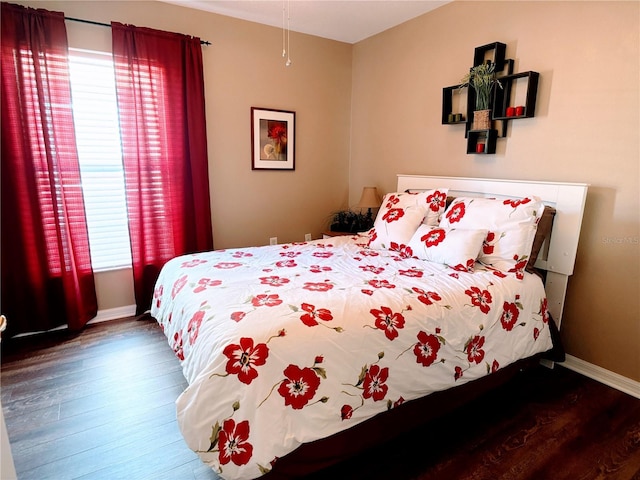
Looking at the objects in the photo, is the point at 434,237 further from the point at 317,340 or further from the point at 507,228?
the point at 317,340

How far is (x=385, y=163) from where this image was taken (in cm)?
391

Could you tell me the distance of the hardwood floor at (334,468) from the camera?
168cm

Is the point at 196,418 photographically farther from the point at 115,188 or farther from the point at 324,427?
the point at 115,188

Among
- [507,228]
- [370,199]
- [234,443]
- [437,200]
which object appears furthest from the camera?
[370,199]

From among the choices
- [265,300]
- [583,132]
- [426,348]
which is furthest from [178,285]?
[583,132]

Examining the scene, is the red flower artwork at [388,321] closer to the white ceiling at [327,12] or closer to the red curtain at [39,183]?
the red curtain at [39,183]

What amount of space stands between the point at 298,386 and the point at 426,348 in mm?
654

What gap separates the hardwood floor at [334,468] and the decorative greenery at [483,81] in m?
1.97

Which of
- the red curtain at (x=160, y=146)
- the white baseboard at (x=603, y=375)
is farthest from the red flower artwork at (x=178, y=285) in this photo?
the white baseboard at (x=603, y=375)

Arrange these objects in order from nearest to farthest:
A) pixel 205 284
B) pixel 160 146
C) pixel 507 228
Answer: pixel 205 284 → pixel 507 228 → pixel 160 146

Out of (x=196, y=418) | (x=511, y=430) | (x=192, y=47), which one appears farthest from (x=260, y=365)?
(x=192, y=47)

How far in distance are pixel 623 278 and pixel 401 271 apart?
1353 millimetres

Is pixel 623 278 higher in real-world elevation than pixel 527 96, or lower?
lower

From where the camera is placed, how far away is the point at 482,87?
2.78 metres
